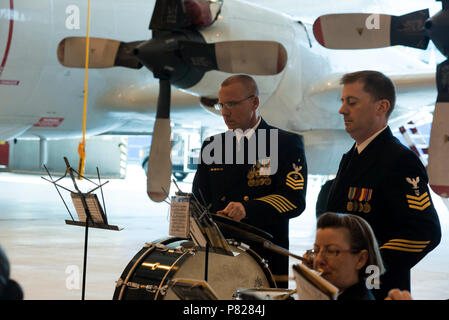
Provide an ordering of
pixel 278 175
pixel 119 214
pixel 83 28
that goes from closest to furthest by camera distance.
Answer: pixel 278 175 → pixel 83 28 → pixel 119 214

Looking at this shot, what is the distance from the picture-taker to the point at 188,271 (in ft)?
9.96

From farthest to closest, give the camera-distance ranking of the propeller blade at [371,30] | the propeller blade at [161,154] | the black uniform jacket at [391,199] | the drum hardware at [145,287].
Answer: the propeller blade at [161,154] < the propeller blade at [371,30] < the drum hardware at [145,287] < the black uniform jacket at [391,199]

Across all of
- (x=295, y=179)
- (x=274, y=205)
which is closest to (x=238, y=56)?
(x=295, y=179)

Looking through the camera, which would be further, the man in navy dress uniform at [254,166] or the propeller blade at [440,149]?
the propeller blade at [440,149]

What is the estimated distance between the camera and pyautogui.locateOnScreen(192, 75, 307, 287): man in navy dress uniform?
3173 millimetres

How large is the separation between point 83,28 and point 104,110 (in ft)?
4.12

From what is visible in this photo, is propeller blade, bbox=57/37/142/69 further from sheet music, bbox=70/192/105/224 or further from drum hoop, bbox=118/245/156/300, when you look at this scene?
drum hoop, bbox=118/245/156/300

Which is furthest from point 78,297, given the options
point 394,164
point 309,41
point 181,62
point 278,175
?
point 309,41

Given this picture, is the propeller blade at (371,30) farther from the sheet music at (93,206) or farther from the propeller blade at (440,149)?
the sheet music at (93,206)

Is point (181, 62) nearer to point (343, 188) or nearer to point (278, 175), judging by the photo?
point (278, 175)

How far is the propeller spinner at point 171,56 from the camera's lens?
5.90 meters

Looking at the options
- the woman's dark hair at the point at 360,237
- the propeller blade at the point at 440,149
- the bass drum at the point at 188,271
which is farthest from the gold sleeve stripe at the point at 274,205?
the propeller blade at the point at 440,149

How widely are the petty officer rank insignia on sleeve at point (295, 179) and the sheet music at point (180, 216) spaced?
0.63 meters

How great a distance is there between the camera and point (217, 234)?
108 inches
